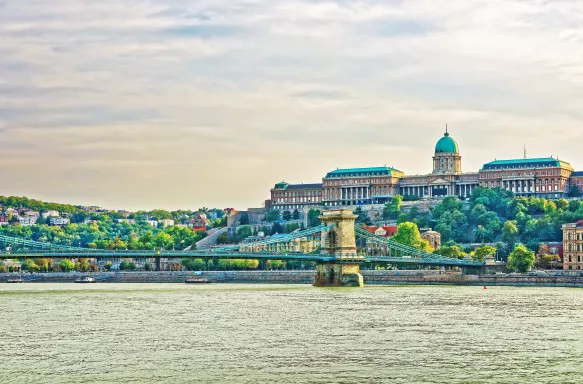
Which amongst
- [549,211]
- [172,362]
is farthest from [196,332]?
[549,211]

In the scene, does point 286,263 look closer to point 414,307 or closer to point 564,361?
point 414,307

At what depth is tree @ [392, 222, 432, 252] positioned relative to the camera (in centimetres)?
9200

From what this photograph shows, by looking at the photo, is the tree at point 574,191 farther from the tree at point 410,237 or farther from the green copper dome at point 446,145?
the tree at point 410,237

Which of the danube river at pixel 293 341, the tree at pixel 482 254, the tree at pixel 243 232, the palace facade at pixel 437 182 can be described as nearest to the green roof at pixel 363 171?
the palace facade at pixel 437 182

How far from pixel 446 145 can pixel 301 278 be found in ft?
164

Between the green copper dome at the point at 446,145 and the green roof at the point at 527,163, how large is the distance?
186 inches

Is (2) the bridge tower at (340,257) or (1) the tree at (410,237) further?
(1) the tree at (410,237)

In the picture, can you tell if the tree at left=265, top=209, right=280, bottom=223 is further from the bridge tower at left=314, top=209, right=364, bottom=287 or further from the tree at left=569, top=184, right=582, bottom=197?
the bridge tower at left=314, top=209, right=364, bottom=287

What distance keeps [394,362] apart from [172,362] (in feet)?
15.8

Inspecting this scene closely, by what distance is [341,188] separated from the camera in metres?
129

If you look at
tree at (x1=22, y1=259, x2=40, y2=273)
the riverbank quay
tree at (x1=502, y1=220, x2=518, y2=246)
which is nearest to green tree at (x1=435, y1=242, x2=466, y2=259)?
tree at (x1=502, y1=220, x2=518, y2=246)

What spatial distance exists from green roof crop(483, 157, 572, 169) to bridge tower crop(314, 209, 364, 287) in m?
56.5

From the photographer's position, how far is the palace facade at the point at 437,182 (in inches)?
4562

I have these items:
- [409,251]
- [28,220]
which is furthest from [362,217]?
[28,220]
